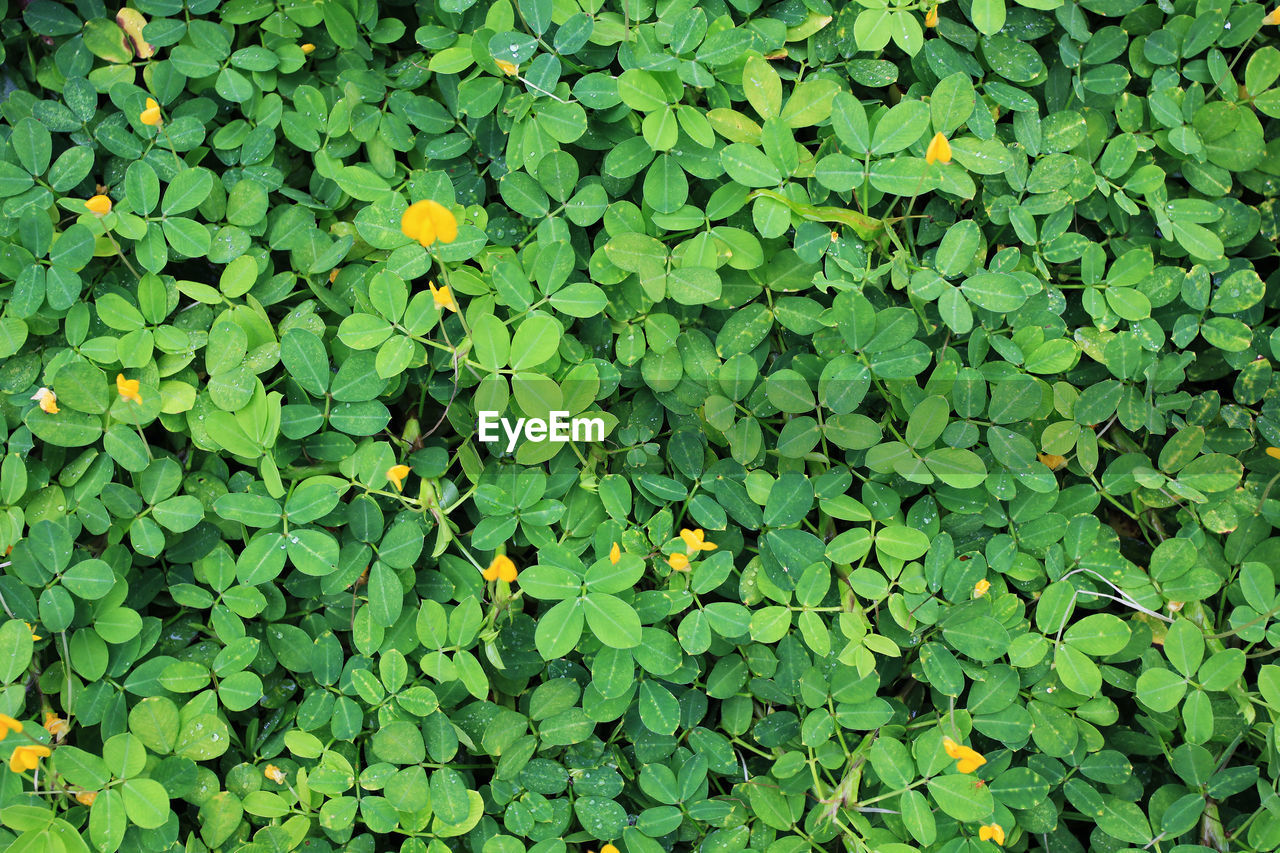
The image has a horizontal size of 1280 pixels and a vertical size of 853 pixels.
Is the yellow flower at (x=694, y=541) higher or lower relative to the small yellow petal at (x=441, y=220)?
lower

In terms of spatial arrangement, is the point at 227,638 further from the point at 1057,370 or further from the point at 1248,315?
the point at 1248,315

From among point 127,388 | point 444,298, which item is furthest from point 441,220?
point 127,388

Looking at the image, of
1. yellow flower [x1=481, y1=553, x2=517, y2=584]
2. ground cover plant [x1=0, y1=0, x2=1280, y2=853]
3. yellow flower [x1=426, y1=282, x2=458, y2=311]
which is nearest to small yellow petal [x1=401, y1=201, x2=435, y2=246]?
yellow flower [x1=426, y1=282, x2=458, y2=311]

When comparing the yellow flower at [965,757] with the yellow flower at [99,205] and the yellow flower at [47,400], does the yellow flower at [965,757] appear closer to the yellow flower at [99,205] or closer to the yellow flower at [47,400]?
the yellow flower at [47,400]

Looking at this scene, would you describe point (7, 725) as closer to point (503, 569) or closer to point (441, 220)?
point (503, 569)

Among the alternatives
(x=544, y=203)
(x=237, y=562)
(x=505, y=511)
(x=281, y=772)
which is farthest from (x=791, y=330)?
(x=281, y=772)

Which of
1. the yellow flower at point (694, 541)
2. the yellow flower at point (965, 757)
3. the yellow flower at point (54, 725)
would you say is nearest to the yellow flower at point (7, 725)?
the yellow flower at point (54, 725)
